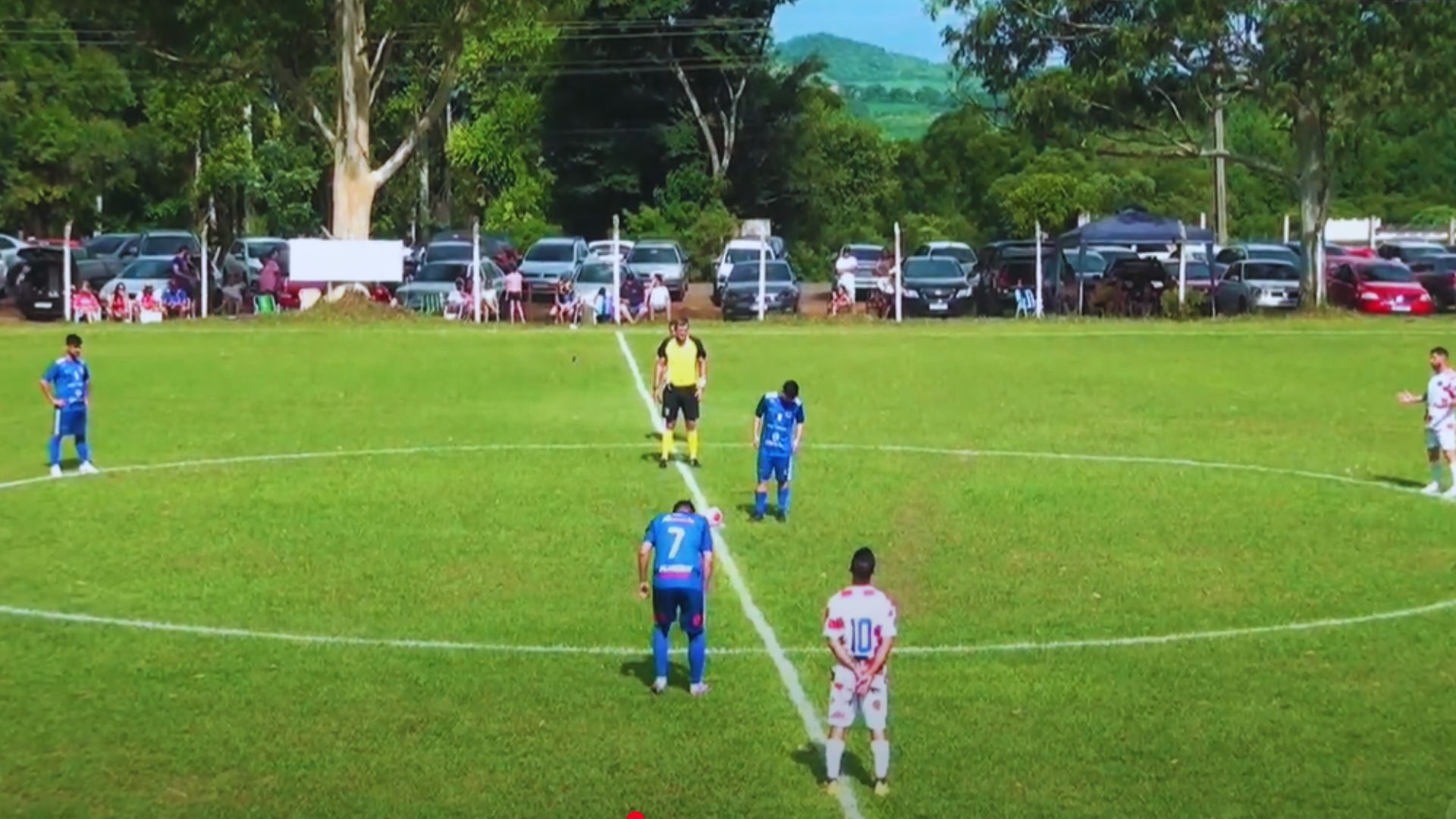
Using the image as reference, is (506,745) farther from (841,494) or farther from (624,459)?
(624,459)

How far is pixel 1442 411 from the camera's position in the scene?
23.7 m

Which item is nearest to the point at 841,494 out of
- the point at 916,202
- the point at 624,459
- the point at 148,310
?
the point at 624,459

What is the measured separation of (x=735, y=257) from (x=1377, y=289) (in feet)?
55.8

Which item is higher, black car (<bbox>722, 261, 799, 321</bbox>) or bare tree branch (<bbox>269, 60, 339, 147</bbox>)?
bare tree branch (<bbox>269, 60, 339, 147</bbox>)

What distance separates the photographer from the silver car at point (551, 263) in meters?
58.2

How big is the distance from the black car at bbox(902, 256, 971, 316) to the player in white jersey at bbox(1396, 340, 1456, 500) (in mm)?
31072

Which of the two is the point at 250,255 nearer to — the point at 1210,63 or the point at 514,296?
the point at 514,296

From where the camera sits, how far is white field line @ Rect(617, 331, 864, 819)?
12.2 meters

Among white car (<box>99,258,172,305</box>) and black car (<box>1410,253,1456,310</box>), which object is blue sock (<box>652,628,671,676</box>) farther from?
black car (<box>1410,253,1456,310</box>)

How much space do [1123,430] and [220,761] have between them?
19.6 m

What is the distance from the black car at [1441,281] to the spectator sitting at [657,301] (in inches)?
823

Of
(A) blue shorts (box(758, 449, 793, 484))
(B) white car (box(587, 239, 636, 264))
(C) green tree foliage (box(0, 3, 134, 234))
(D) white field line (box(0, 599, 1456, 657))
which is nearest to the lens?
(D) white field line (box(0, 599, 1456, 657))

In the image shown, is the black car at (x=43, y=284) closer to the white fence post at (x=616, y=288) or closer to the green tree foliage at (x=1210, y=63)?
the white fence post at (x=616, y=288)

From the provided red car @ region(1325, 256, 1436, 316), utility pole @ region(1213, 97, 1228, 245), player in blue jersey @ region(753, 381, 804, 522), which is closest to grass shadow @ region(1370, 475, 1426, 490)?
player in blue jersey @ region(753, 381, 804, 522)
